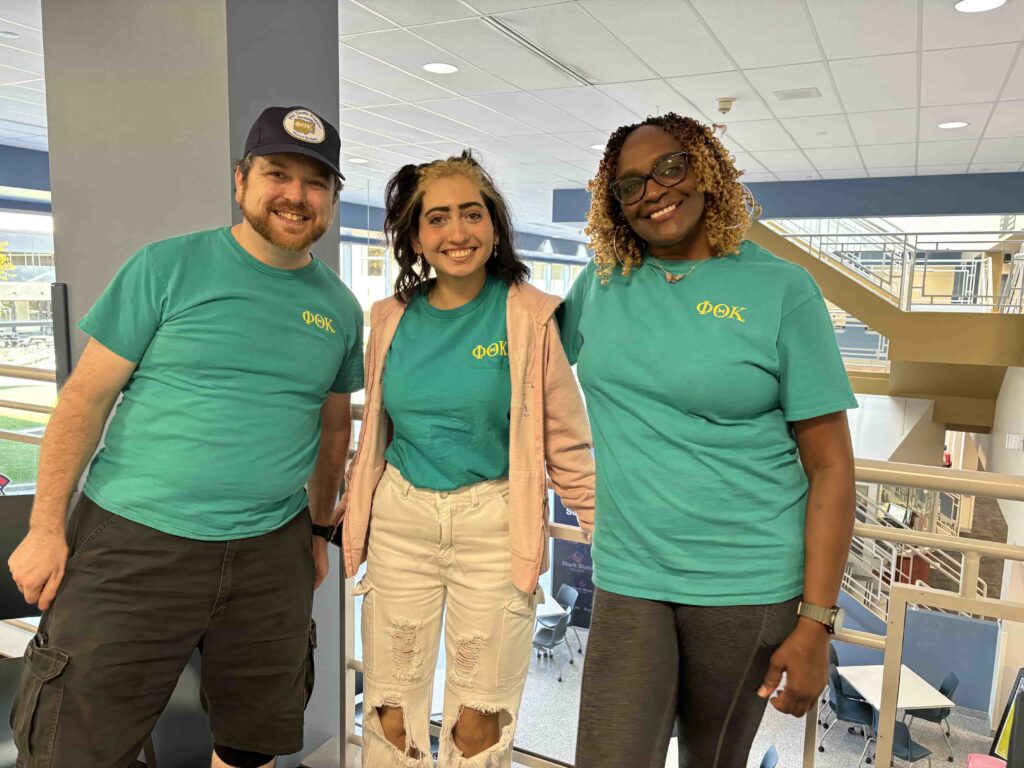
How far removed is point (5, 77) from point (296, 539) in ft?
18.6

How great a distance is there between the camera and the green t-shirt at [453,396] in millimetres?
1330

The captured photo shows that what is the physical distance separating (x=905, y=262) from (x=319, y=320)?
8.23m

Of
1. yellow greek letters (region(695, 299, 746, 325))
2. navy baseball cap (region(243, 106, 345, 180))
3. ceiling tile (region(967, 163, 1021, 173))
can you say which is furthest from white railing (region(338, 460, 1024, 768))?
ceiling tile (region(967, 163, 1021, 173))

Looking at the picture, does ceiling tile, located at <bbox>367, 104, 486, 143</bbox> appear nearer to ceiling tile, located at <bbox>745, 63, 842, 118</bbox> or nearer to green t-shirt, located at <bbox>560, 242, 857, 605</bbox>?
ceiling tile, located at <bbox>745, 63, 842, 118</bbox>

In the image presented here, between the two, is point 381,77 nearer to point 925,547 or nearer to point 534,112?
point 534,112

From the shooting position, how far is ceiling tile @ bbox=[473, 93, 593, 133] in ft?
18.4

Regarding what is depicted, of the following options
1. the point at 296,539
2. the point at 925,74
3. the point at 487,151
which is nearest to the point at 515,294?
the point at 296,539

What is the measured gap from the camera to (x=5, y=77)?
530 cm

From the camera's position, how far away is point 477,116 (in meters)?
6.20

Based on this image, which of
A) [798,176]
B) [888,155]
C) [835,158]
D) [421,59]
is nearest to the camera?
[421,59]

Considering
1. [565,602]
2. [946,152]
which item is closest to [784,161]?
[946,152]

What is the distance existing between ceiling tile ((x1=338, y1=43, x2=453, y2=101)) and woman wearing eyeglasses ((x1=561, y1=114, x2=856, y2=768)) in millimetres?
4002

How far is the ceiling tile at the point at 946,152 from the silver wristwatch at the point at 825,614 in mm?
7117

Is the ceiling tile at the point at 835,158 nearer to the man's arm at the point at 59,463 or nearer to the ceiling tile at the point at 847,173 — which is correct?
the ceiling tile at the point at 847,173
